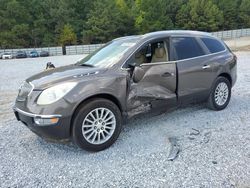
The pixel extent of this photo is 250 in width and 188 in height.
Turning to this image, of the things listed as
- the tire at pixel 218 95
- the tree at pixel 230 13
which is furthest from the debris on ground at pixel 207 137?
the tree at pixel 230 13

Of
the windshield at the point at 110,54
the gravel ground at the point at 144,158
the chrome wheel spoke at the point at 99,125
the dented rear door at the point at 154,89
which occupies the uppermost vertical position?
the windshield at the point at 110,54

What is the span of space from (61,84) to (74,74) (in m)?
0.31

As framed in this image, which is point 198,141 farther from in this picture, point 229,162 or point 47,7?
point 47,7

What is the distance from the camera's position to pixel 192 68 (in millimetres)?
4285

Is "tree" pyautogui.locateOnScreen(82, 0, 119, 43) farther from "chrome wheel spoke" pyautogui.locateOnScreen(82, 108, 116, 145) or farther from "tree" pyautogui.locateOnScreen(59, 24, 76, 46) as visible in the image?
"chrome wheel spoke" pyautogui.locateOnScreen(82, 108, 116, 145)

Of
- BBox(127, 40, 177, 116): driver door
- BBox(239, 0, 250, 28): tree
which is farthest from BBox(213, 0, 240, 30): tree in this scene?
BBox(127, 40, 177, 116): driver door

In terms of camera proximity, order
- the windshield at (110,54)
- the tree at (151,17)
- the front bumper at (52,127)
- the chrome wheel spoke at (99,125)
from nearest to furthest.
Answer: the front bumper at (52,127) → the chrome wheel spoke at (99,125) → the windshield at (110,54) → the tree at (151,17)

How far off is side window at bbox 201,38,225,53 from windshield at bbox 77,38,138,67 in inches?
63.2

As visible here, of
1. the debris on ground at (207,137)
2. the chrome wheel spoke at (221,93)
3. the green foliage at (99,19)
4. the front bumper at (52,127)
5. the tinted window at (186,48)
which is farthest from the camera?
the green foliage at (99,19)

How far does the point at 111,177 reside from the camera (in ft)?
9.19

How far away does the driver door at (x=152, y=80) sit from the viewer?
12.1 ft

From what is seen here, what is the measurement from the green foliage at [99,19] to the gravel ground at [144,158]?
47.3 m

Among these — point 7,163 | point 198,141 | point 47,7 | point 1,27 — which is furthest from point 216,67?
point 47,7

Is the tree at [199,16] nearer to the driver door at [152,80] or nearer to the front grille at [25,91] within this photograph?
the driver door at [152,80]
